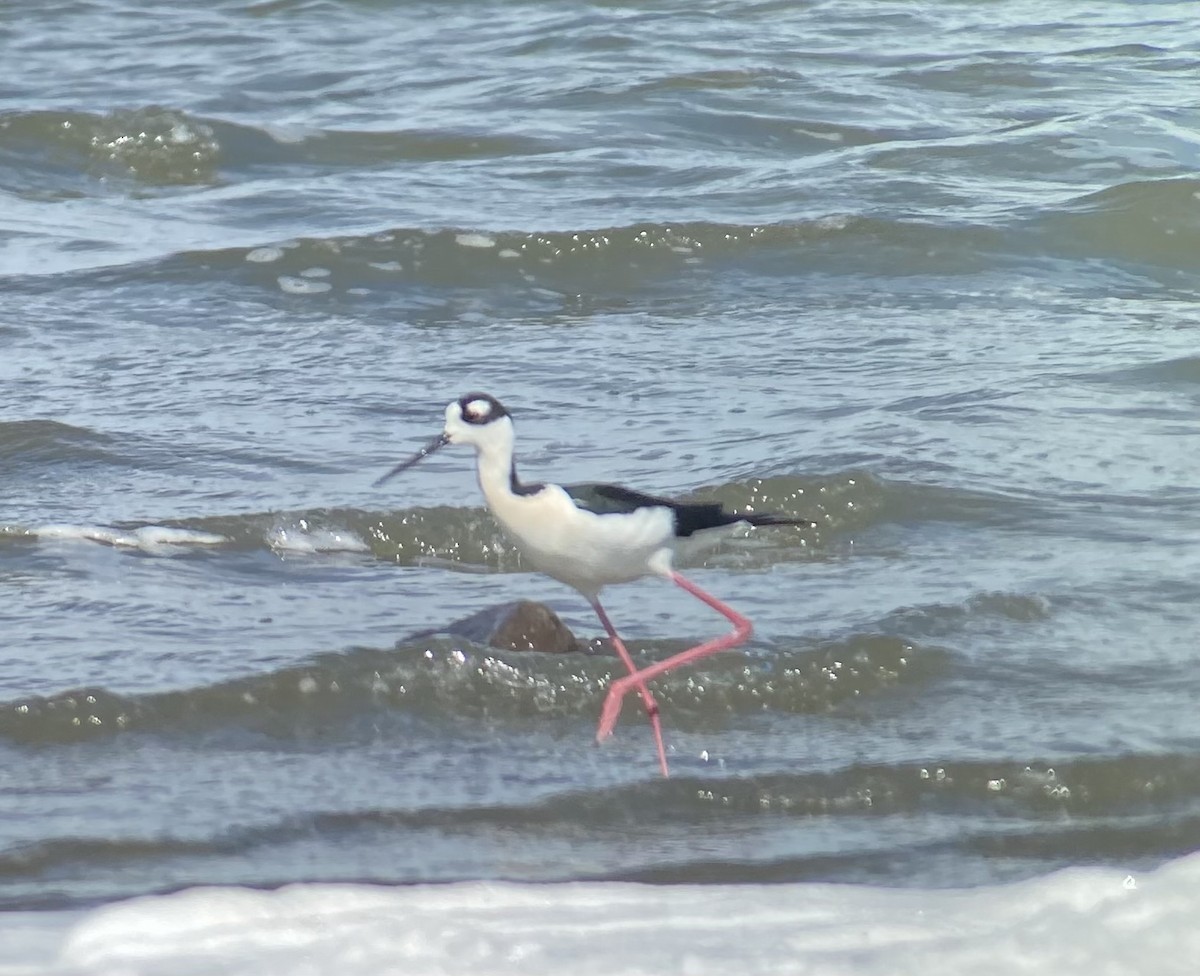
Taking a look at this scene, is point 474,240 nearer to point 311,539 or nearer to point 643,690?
point 311,539

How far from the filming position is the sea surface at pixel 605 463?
15.2ft

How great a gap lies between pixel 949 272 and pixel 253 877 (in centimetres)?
635

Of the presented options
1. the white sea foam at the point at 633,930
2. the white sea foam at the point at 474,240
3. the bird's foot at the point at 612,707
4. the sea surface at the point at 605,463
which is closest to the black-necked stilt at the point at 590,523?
the bird's foot at the point at 612,707

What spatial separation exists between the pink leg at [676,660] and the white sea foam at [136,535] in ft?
5.64

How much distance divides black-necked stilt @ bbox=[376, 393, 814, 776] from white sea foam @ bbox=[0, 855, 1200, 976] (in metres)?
1.10

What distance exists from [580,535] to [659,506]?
0.81 ft

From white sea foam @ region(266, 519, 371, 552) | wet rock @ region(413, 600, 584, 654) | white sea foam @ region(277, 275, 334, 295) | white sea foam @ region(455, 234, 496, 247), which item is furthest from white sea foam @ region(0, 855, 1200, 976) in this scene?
white sea foam @ region(455, 234, 496, 247)

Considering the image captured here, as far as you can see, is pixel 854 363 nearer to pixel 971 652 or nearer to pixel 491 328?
pixel 491 328

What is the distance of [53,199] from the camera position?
11.8 meters

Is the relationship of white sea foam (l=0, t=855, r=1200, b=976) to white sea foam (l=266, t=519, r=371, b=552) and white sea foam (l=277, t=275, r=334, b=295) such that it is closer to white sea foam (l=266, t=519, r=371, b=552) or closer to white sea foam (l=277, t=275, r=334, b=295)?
white sea foam (l=266, t=519, r=371, b=552)

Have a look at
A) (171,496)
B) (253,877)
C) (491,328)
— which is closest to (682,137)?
(491,328)

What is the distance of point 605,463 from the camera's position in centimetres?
710

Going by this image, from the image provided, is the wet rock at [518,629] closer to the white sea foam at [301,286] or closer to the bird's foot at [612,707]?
the bird's foot at [612,707]

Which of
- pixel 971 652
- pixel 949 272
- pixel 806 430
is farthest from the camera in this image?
pixel 949 272
